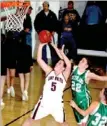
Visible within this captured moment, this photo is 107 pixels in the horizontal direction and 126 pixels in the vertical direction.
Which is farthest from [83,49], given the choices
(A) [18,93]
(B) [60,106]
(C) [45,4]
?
(B) [60,106]

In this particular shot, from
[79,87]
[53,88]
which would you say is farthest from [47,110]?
[79,87]

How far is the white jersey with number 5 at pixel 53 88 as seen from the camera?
514cm

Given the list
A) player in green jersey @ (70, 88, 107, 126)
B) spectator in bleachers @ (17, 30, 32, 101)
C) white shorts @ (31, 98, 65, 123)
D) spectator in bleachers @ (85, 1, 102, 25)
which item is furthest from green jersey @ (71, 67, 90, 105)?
spectator in bleachers @ (85, 1, 102, 25)

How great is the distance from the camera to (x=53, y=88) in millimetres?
5152

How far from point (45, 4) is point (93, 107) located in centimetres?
578

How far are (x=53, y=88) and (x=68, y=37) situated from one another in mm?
5232

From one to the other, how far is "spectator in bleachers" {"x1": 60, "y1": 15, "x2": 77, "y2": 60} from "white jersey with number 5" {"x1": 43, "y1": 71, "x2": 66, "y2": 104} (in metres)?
5.04

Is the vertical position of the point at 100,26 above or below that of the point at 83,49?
above

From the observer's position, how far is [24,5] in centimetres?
764

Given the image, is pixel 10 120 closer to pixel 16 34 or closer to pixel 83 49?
pixel 16 34

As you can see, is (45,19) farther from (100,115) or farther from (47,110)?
(100,115)

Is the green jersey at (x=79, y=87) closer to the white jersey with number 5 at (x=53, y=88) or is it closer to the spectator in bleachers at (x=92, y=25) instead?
the white jersey with number 5 at (x=53, y=88)

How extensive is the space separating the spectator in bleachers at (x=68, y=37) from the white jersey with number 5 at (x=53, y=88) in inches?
198

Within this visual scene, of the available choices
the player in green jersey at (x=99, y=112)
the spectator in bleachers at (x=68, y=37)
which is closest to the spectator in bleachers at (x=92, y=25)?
the spectator in bleachers at (x=68, y=37)
